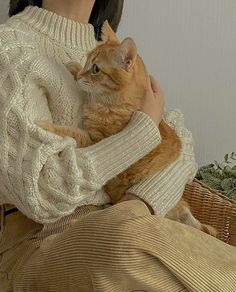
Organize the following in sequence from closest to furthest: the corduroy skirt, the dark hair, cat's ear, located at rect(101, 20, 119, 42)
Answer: the corduroy skirt, cat's ear, located at rect(101, 20, 119, 42), the dark hair

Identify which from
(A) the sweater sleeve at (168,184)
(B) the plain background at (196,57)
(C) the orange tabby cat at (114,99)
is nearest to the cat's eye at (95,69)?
(C) the orange tabby cat at (114,99)

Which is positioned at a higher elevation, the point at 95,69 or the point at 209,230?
the point at 95,69

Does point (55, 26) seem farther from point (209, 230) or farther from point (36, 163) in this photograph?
point (209, 230)

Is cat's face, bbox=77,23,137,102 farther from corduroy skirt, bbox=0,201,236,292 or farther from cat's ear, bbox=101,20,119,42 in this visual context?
corduroy skirt, bbox=0,201,236,292

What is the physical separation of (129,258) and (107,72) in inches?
21.9

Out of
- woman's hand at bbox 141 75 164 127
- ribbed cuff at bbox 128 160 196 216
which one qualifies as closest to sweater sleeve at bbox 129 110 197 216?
ribbed cuff at bbox 128 160 196 216

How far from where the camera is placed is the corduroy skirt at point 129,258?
92 cm

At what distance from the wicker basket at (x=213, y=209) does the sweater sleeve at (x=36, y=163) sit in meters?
0.41

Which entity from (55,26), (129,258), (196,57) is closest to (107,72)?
(55,26)

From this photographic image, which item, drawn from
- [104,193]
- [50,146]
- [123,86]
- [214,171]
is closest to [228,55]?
[214,171]

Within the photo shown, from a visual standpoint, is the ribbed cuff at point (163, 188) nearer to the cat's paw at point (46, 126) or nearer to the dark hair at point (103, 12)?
the cat's paw at point (46, 126)

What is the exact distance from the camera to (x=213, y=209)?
5.03 feet

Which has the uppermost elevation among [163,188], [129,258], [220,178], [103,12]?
[103,12]

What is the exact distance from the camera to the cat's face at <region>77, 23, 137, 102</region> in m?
1.33
